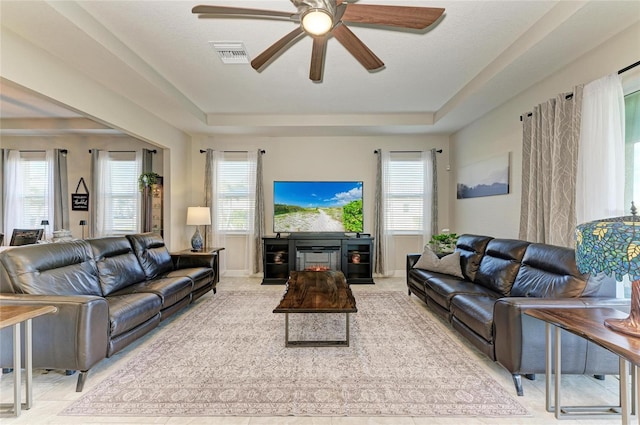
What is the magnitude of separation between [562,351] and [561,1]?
8.23ft

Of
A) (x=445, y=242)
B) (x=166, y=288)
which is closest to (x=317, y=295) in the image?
(x=166, y=288)

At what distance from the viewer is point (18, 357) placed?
1742 millimetres

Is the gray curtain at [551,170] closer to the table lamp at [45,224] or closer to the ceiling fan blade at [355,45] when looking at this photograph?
the ceiling fan blade at [355,45]

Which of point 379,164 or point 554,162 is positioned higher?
point 379,164

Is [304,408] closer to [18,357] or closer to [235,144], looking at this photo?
[18,357]

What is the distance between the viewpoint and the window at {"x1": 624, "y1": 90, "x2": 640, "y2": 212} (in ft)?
7.66

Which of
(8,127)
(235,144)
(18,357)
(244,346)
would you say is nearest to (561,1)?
(244,346)

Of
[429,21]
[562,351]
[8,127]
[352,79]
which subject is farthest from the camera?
[8,127]

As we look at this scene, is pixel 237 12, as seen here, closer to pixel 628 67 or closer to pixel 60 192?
pixel 628 67

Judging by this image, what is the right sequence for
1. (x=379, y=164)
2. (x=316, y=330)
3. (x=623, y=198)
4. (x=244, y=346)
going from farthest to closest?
(x=379, y=164)
(x=316, y=330)
(x=244, y=346)
(x=623, y=198)

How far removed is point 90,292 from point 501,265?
396cm

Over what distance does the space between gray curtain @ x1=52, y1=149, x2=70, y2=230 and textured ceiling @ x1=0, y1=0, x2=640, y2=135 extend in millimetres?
908

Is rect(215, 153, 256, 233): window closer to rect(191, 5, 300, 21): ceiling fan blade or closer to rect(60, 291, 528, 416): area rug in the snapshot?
rect(60, 291, 528, 416): area rug

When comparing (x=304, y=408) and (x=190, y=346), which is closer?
(x=304, y=408)
